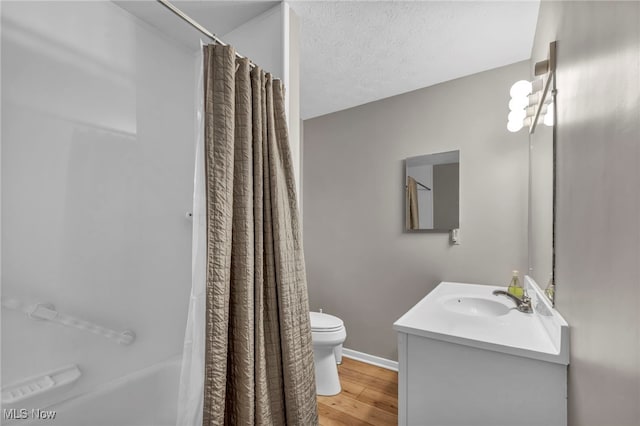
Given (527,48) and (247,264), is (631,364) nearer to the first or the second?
(247,264)

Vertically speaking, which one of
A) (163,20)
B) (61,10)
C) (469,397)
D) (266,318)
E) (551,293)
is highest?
(163,20)

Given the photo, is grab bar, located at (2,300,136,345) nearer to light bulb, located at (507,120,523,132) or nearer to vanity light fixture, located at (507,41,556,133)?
vanity light fixture, located at (507,41,556,133)

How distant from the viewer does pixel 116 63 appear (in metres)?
1.59

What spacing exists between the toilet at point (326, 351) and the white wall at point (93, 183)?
883mm

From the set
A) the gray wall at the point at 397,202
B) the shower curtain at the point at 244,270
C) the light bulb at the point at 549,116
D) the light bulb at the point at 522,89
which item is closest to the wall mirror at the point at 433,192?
the gray wall at the point at 397,202

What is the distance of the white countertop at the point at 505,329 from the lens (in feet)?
3.31

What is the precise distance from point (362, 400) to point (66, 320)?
177cm

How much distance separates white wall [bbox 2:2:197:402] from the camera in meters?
→ 1.26

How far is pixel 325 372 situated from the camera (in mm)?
2104

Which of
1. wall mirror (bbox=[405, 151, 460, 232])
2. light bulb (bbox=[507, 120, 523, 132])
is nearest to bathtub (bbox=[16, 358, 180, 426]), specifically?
wall mirror (bbox=[405, 151, 460, 232])

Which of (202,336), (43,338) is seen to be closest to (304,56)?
(202,336)

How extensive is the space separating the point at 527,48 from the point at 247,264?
6.95 ft

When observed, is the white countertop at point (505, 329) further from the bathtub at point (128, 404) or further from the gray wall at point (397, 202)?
the bathtub at point (128, 404)

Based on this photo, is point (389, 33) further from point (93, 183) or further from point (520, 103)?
point (93, 183)
